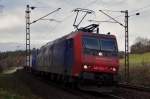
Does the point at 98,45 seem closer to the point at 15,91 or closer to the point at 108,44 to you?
the point at 108,44

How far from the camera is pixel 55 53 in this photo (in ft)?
109

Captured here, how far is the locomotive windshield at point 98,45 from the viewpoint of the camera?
2478 cm

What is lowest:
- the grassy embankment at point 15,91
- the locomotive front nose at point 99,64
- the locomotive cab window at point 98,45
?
the grassy embankment at point 15,91

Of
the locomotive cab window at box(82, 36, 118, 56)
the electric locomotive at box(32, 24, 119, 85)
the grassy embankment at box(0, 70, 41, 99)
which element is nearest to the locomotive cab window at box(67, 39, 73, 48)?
the electric locomotive at box(32, 24, 119, 85)

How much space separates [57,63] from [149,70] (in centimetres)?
1765

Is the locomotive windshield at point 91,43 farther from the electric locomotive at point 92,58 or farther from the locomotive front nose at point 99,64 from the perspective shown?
the locomotive front nose at point 99,64

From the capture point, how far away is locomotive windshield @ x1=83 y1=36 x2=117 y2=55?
24.8m

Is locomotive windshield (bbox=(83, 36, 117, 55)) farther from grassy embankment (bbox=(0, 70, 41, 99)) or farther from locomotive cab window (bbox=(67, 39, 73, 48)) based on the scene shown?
grassy embankment (bbox=(0, 70, 41, 99))

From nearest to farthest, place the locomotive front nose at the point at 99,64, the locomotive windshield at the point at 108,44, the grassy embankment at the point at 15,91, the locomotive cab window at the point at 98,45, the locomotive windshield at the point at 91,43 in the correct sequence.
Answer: the grassy embankment at the point at 15,91, the locomotive front nose at the point at 99,64, the locomotive cab window at the point at 98,45, the locomotive windshield at the point at 91,43, the locomotive windshield at the point at 108,44

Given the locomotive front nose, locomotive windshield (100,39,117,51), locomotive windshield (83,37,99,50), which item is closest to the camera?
the locomotive front nose

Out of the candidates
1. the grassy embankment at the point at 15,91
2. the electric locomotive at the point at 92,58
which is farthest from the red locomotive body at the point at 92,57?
the grassy embankment at the point at 15,91

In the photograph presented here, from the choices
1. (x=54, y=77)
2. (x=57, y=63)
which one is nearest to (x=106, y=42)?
(x=57, y=63)

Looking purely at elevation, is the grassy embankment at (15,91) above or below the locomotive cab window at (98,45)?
below

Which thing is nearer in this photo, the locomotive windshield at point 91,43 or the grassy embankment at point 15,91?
the grassy embankment at point 15,91
